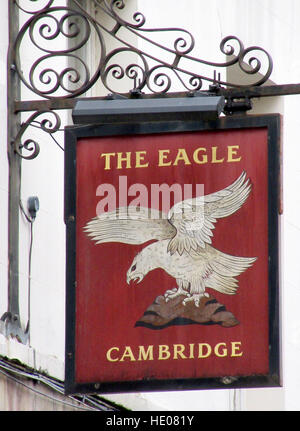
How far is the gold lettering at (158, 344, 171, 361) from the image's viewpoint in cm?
1018

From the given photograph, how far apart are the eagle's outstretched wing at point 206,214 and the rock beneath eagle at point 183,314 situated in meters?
0.34

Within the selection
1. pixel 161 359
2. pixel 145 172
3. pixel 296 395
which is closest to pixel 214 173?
pixel 145 172

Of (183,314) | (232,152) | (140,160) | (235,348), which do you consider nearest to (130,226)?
(140,160)

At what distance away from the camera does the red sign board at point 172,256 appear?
10.1 m

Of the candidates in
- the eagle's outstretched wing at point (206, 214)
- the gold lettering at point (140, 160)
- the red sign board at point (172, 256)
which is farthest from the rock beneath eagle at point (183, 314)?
the gold lettering at point (140, 160)

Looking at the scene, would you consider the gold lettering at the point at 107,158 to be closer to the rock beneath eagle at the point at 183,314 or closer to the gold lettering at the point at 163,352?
the rock beneath eagle at the point at 183,314

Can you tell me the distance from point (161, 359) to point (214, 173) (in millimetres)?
1185

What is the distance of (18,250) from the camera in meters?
11.9

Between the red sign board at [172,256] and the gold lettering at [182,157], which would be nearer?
the red sign board at [172,256]

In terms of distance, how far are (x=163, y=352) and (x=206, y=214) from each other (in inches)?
34.7

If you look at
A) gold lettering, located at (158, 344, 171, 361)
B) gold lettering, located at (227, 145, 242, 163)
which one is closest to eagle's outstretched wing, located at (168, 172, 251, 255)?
gold lettering, located at (227, 145, 242, 163)

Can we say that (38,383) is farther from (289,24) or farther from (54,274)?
(289,24)

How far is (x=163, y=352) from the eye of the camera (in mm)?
10180

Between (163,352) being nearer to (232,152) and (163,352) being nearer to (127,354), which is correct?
(127,354)
